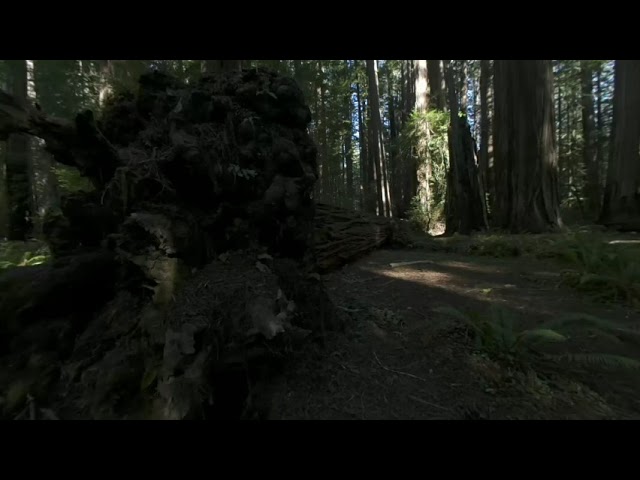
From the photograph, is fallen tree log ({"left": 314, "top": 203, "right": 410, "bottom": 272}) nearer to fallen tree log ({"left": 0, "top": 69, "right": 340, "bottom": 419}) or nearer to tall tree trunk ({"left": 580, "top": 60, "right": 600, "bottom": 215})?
fallen tree log ({"left": 0, "top": 69, "right": 340, "bottom": 419})

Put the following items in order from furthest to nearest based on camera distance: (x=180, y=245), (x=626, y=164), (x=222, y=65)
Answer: (x=626, y=164), (x=222, y=65), (x=180, y=245)

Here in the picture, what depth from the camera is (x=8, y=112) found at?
8.93ft

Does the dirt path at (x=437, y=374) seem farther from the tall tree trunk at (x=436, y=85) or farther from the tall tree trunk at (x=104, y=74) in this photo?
the tall tree trunk at (x=436, y=85)

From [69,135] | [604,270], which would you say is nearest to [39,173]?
[69,135]

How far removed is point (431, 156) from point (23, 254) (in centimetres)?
1430

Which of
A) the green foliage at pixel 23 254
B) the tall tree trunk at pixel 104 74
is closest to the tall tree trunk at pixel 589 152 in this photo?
the tall tree trunk at pixel 104 74

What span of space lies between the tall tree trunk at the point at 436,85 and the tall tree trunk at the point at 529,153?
23.3ft

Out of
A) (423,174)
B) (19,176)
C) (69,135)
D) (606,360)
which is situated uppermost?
(423,174)

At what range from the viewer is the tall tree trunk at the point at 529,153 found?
7.82 meters

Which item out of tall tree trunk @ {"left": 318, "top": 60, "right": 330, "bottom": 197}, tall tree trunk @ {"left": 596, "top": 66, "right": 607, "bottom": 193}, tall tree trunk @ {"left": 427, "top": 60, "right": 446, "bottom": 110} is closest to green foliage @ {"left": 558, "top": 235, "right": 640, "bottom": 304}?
tall tree trunk @ {"left": 427, "top": 60, "right": 446, "bottom": 110}

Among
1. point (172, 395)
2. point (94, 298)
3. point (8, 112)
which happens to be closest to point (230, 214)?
point (94, 298)

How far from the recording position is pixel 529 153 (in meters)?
8.04

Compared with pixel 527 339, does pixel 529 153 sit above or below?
above

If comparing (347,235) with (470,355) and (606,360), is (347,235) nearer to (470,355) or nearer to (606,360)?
(470,355)
